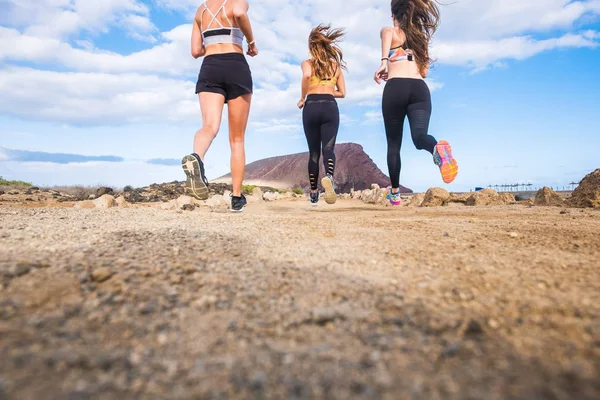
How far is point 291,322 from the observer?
1127mm

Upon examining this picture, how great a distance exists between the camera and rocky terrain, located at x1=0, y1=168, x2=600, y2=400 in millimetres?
809

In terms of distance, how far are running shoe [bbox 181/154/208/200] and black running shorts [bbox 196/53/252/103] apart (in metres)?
0.99

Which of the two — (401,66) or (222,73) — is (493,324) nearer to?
(222,73)

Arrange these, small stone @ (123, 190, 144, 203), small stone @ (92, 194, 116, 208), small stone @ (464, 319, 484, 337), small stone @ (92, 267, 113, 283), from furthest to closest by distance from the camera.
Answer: small stone @ (123, 190, 144, 203)
small stone @ (92, 194, 116, 208)
small stone @ (92, 267, 113, 283)
small stone @ (464, 319, 484, 337)

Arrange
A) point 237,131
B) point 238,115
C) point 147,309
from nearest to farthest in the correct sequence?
point 147,309 → point 238,115 → point 237,131

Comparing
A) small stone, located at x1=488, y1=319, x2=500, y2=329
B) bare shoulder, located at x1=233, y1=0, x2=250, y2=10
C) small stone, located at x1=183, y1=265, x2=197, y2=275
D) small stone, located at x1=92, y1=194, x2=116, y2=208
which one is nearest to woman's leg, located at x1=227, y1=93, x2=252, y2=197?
bare shoulder, located at x1=233, y1=0, x2=250, y2=10

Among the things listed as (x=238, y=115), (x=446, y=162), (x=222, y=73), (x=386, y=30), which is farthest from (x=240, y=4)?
(x=446, y=162)

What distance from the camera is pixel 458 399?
75 centimetres

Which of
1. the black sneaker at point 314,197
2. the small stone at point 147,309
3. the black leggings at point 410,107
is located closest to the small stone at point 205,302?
the small stone at point 147,309

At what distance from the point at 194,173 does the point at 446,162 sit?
2.92m

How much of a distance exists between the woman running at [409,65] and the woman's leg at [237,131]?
6.48ft

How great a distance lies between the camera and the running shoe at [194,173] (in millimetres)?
3686

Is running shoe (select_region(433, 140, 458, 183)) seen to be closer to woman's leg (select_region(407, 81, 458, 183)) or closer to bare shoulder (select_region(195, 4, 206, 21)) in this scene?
woman's leg (select_region(407, 81, 458, 183))

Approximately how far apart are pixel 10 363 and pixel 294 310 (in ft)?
2.39
